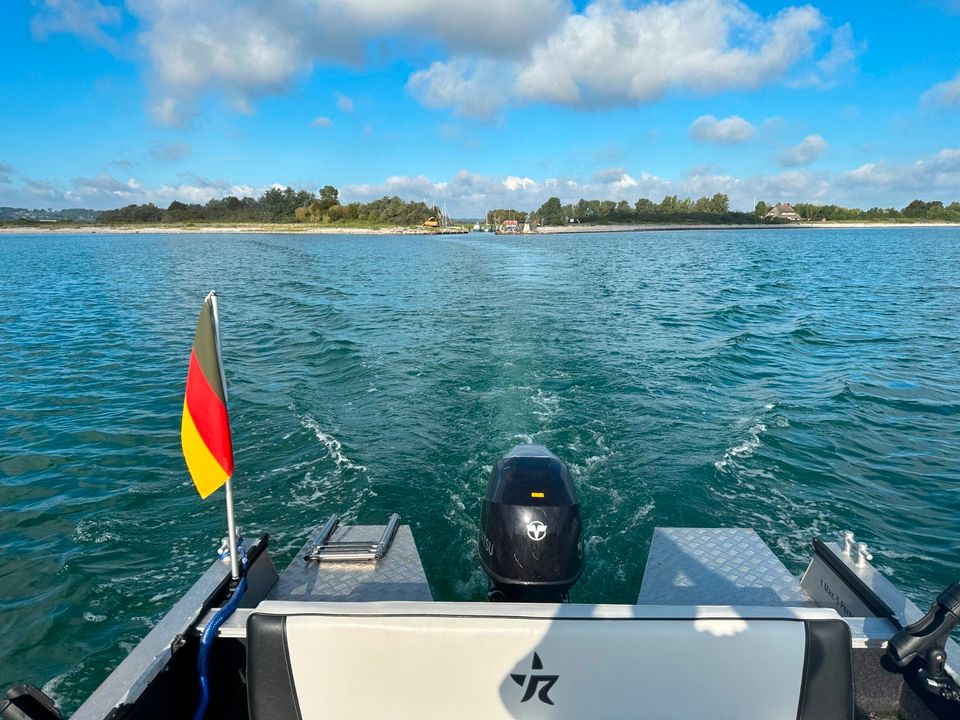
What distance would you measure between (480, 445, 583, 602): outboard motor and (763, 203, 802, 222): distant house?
207099mm

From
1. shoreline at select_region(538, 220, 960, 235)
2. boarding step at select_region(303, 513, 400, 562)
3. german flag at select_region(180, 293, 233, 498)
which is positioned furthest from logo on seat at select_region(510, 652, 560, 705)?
shoreline at select_region(538, 220, 960, 235)

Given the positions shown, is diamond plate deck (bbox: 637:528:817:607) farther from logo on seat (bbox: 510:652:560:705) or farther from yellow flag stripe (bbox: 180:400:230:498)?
yellow flag stripe (bbox: 180:400:230:498)

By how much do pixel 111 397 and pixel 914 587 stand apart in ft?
47.3

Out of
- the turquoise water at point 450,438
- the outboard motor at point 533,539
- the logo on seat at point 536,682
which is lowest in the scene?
the turquoise water at point 450,438

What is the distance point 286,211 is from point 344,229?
34.2 meters

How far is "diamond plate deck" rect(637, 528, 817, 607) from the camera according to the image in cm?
433

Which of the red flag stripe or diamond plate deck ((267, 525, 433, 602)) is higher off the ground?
the red flag stripe

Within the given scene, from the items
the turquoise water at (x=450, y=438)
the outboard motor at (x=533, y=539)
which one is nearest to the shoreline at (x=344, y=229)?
the turquoise water at (x=450, y=438)

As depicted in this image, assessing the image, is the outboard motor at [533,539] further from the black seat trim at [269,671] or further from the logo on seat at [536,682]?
the black seat trim at [269,671]

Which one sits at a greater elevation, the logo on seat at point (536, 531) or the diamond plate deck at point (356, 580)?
the logo on seat at point (536, 531)

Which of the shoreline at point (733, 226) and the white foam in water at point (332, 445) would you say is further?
the shoreline at point (733, 226)

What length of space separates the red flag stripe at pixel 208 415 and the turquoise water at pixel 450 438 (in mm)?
3208

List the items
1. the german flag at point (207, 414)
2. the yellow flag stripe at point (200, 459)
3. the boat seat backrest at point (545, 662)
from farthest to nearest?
the yellow flag stripe at point (200, 459), the german flag at point (207, 414), the boat seat backrest at point (545, 662)

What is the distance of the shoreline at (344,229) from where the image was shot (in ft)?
452
